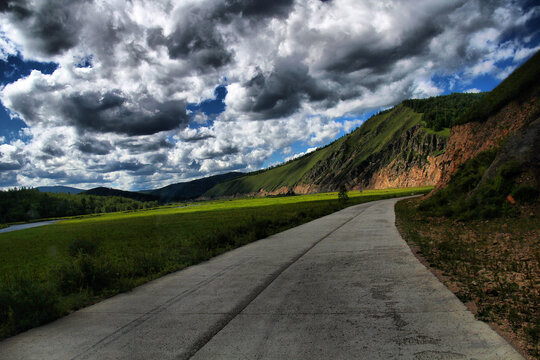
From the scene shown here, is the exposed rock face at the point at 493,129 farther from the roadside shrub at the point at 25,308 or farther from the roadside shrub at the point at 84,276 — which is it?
the roadside shrub at the point at 25,308

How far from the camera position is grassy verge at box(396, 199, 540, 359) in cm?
459

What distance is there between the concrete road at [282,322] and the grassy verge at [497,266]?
371 millimetres

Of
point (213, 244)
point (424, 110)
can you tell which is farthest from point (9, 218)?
point (424, 110)

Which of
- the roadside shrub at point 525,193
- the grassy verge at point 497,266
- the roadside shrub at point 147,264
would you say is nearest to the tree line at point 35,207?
the roadside shrub at point 147,264

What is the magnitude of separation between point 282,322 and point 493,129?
73.6 ft

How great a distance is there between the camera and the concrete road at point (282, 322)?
4.06 metres

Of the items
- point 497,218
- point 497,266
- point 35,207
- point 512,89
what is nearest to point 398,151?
point 512,89

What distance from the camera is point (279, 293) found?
6.77 m

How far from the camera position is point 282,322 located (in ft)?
16.6

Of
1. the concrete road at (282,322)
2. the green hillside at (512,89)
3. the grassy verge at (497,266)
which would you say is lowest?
the grassy verge at (497,266)

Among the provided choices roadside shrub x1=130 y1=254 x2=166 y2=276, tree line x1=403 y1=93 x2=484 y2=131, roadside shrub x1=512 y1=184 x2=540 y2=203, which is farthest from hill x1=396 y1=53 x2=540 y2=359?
tree line x1=403 y1=93 x2=484 y2=131

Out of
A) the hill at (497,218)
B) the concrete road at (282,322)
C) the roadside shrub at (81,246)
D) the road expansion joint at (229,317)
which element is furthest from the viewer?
the roadside shrub at (81,246)

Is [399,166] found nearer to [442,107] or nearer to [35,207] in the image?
[442,107]

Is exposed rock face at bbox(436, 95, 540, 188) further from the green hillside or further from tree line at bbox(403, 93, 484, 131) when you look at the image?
tree line at bbox(403, 93, 484, 131)
